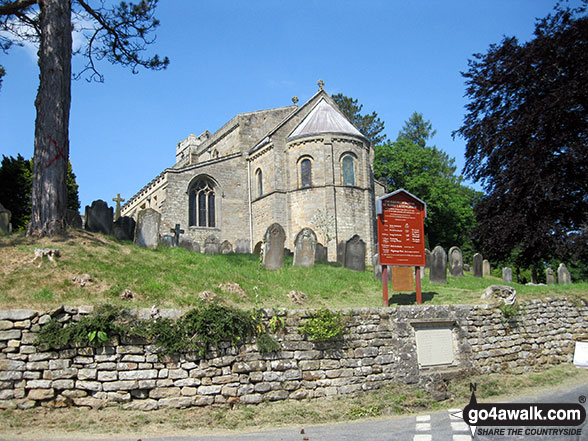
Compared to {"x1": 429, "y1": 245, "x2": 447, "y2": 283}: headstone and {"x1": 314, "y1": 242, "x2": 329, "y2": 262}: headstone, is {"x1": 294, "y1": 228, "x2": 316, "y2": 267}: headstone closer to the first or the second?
{"x1": 314, "y1": 242, "x2": 329, "y2": 262}: headstone

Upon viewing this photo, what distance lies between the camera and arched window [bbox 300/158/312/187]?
2927cm

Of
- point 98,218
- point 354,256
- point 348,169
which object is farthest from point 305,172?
point 98,218

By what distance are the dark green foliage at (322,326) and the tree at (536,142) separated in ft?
43.4

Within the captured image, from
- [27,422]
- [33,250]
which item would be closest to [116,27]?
[33,250]

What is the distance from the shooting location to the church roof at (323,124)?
97.0ft

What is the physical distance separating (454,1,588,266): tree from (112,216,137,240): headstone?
14285mm

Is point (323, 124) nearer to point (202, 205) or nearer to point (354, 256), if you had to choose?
point (202, 205)

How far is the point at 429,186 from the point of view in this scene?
121 feet

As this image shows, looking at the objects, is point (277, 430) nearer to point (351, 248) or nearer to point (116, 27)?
point (351, 248)

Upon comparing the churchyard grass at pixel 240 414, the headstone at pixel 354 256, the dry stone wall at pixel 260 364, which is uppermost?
the headstone at pixel 354 256

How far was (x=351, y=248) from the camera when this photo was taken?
16359mm

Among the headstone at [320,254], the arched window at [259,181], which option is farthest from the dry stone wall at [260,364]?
the arched window at [259,181]

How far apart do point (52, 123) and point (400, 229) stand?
856 cm

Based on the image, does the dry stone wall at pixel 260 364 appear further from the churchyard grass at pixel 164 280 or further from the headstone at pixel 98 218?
the headstone at pixel 98 218
